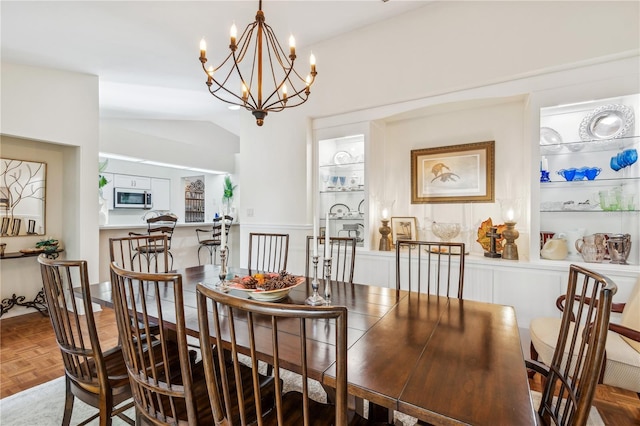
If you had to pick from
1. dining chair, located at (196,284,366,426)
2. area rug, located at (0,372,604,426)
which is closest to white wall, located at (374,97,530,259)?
area rug, located at (0,372,604,426)

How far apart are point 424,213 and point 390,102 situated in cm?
120

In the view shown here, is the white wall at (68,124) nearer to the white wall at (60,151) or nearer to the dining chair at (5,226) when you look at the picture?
the white wall at (60,151)

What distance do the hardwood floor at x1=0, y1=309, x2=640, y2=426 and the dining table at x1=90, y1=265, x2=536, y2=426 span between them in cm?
120

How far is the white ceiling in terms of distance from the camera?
8.69 feet

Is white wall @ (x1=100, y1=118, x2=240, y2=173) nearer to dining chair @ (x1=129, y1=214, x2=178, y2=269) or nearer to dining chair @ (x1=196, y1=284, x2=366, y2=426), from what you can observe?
dining chair @ (x1=129, y1=214, x2=178, y2=269)

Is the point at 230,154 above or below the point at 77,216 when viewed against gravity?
above

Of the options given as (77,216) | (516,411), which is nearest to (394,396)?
(516,411)

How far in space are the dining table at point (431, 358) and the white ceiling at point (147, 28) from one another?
2.45 meters

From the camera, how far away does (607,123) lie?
238cm

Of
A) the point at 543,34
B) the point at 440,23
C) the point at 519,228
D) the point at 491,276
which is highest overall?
the point at 440,23

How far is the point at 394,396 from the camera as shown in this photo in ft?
2.90

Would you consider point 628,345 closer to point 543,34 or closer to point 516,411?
point 516,411

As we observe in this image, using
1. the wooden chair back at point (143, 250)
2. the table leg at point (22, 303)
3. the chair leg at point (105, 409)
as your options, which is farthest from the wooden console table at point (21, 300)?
the chair leg at point (105, 409)

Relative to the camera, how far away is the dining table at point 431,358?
2.78ft
